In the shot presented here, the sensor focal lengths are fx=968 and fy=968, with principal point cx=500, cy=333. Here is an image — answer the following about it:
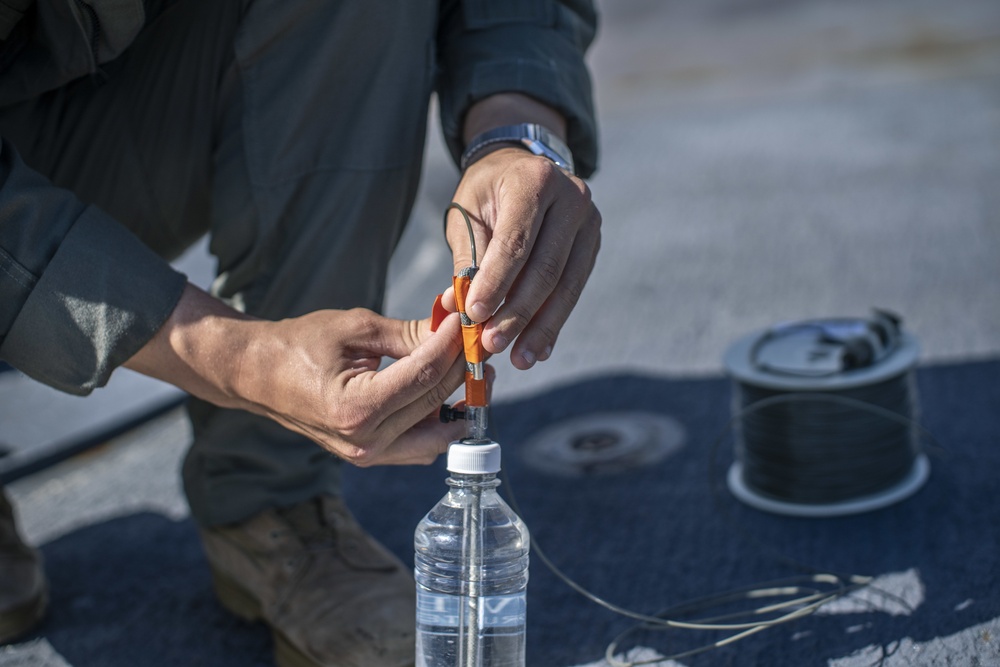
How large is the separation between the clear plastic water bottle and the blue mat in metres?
0.12

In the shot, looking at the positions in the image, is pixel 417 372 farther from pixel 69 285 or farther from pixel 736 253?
pixel 736 253

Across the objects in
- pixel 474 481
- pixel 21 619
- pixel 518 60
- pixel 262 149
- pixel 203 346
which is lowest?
pixel 21 619

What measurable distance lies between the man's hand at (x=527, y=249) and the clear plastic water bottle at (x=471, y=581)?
0.20m

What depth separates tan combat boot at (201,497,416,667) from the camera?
123cm

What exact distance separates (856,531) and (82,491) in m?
1.40

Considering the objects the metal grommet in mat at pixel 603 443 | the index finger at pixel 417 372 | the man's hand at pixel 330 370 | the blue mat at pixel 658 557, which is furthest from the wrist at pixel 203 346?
the metal grommet in mat at pixel 603 443

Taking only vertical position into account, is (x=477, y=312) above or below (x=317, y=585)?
above

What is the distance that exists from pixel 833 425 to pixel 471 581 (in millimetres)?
667

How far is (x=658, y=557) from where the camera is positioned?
1.46 meters

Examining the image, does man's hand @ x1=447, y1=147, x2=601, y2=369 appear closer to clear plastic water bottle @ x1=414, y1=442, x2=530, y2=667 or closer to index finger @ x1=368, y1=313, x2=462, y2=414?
index finger @ x1=368, y1=313, x2=462, y2=414

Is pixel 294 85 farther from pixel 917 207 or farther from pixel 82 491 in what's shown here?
pixel 917 207

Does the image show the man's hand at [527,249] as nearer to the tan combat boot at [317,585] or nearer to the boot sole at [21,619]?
the tan combat boot at [317,585]

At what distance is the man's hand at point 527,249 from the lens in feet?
3.26

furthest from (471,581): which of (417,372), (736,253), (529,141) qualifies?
(736,253)
